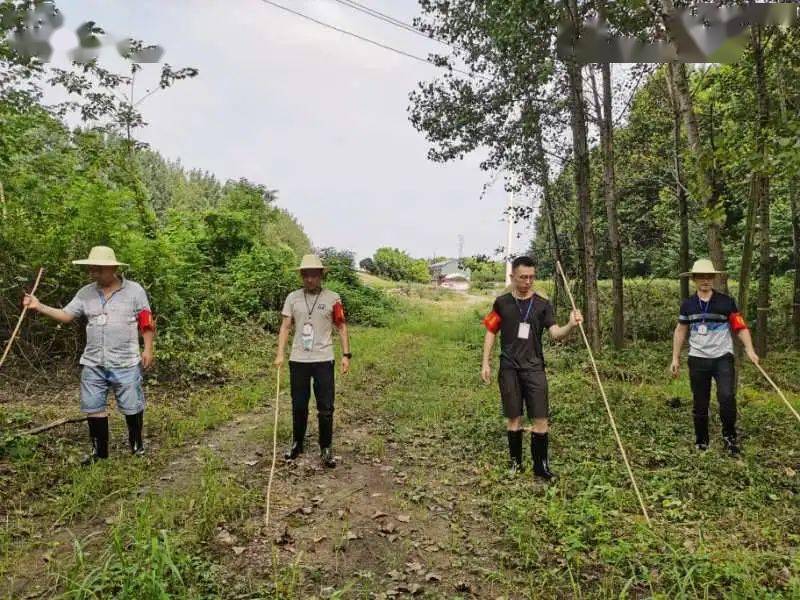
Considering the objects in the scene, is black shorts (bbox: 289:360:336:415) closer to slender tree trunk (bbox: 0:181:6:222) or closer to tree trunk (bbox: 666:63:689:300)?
slender tree trunk (bbox: 0:181:6:222)

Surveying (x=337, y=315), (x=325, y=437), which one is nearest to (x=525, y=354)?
(x=337, y=315)

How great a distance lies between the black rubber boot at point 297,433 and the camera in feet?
20.8

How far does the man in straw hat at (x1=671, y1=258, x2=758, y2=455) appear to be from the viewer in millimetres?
6543

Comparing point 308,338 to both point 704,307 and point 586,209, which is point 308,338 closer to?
point 704,307

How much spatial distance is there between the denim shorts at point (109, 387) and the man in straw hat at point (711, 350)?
6.27 metres

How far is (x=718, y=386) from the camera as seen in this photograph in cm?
658

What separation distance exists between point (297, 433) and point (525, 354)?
265 cm

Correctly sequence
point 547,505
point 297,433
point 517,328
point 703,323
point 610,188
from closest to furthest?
point 547,505
point 517,328
point 297,433
point 703,323
point 610,188

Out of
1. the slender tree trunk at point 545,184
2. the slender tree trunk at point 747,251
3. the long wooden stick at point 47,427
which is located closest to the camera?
the long wooden stick at point 47,427

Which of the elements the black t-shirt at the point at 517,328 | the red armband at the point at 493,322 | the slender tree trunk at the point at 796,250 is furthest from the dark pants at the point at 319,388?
the slender tree trunk at the point at 796,250

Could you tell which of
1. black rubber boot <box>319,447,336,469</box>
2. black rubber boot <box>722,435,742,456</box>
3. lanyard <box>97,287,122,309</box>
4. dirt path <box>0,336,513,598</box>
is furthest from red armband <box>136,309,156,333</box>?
black rubber boot <box>722,435,742,456</box>

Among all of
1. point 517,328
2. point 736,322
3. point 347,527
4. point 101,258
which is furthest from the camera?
point 736,322

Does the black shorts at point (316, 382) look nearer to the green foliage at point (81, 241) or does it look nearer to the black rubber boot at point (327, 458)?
the black rubber boot at point (327, 458)

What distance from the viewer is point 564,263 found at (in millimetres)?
18422
